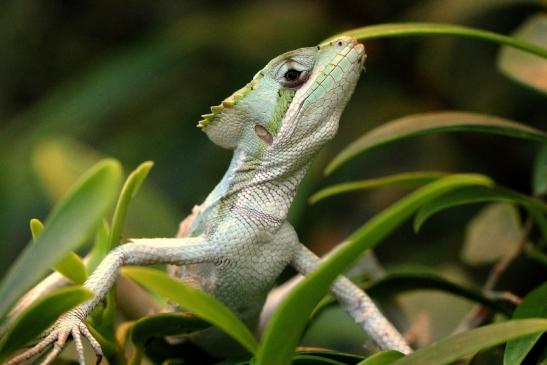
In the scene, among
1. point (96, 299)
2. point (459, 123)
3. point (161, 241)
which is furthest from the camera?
point (459, 123)

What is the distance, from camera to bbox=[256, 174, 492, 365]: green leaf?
30.1 inches

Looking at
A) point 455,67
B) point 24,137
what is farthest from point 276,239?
point 24,137

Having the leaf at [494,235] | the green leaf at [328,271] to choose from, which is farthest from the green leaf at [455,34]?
the leaf at [494,235]

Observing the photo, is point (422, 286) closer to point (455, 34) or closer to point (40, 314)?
point (455, 34)

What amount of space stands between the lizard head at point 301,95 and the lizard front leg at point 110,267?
0.73ft

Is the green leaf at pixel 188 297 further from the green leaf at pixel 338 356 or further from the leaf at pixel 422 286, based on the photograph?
the leaf at pixel 422 286

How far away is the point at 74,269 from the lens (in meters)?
1.15

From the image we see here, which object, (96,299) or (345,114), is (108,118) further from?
(96,299)

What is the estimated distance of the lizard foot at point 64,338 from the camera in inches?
41.0

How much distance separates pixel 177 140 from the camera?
2830 millimetres

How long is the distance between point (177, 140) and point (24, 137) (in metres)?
0.63

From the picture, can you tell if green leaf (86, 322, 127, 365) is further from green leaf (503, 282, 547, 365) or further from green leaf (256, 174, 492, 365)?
green leaf (503, 282, 547, 365)

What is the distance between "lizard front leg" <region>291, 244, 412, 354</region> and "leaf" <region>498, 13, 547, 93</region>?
55 centimetres

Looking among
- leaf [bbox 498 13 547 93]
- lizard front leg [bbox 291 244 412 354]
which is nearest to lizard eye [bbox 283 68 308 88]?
lizard front leg [bbox 291 244 412 354]
